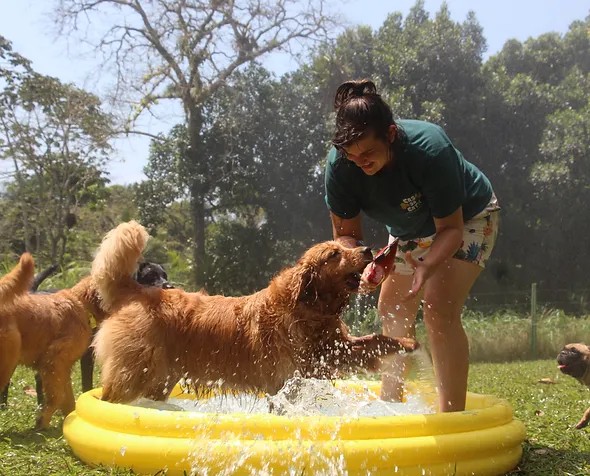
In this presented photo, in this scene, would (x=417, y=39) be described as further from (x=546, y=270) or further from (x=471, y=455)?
(x=471, y=455)

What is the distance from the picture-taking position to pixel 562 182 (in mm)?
21516

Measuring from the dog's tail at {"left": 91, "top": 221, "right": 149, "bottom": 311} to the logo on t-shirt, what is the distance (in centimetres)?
197

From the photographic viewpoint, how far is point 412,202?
3.70m

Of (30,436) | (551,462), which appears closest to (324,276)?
(551,462)

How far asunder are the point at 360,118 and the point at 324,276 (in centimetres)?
111

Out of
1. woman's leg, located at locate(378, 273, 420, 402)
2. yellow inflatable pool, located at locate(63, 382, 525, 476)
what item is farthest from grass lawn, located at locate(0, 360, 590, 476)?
woman's leg, located at locate(378, 273, 420, 402)

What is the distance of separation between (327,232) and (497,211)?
599 inches

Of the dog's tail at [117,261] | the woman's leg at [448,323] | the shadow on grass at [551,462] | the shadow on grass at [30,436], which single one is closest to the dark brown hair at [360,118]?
the woman's leg at [448,323]

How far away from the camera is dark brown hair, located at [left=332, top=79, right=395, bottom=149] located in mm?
3361

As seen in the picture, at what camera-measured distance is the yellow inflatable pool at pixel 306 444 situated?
304cm

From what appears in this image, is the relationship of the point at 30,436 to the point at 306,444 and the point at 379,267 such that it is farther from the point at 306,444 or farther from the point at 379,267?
the point at 379,267

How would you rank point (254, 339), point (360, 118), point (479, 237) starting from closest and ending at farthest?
point (360, 118), point (479, 237), point (254, 339)

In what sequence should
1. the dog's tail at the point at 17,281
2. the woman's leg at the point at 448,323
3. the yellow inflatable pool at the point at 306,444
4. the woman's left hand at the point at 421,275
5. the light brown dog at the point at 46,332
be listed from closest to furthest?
the yellow inflatable pool at the point at 306,444
the woman's left hand at the point at 421,275
the woman's leg at the point at 448,323
the dog's tail at the point at 17,281
the light brown dog at the point at 46,332

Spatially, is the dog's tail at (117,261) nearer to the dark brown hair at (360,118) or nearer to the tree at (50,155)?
the dark brown hair at (360,118)
